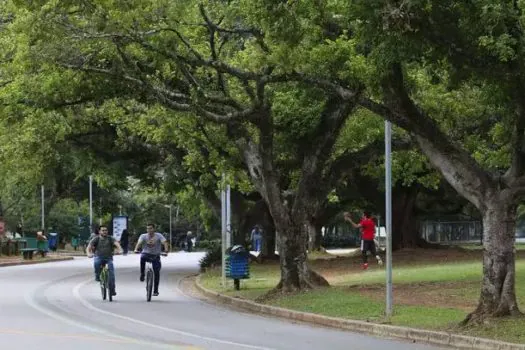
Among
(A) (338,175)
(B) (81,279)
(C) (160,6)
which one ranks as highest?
(C) (160,6)

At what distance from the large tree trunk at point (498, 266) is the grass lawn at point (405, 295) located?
27 centimetres

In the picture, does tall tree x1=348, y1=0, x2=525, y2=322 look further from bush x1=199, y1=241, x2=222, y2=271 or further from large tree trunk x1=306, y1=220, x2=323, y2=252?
large tree trunk x1=306, y1=220, x2=323, y2=252

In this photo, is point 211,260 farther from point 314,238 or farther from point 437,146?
point 437,146

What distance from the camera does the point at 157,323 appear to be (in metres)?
13.8

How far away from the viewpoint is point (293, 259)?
1827 centimetres

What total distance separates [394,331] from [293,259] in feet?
19.5

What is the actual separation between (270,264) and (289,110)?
1404 cm

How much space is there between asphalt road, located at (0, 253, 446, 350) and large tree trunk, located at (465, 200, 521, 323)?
1.45 meters

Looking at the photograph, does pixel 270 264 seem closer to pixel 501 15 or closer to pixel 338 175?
pixel 338 175

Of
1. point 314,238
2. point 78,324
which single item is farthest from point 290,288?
point 314,238

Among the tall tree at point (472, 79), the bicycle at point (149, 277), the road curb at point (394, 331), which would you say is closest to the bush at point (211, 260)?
the bicycle at point (149, 277)

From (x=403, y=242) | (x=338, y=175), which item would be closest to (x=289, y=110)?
(x=338, y=175)

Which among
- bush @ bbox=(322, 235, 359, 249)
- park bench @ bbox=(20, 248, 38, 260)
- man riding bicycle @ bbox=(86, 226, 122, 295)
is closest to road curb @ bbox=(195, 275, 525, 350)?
man riding bicycle @ bbox=(86, 226, 122, 295)

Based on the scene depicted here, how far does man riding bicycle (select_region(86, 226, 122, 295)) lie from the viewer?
17.8 metres
